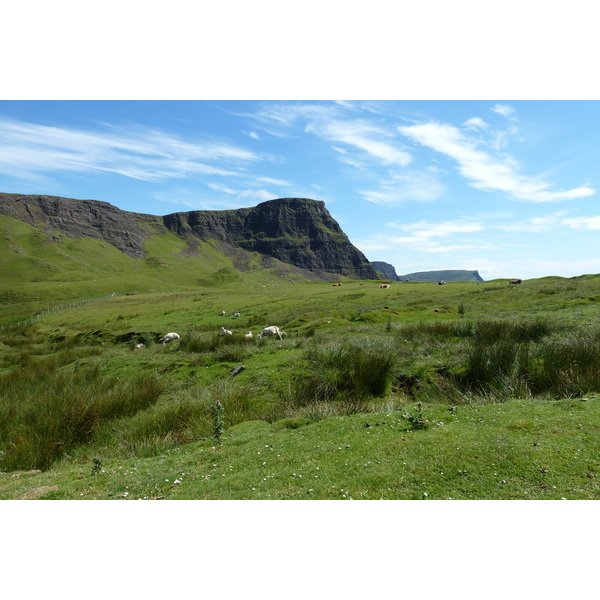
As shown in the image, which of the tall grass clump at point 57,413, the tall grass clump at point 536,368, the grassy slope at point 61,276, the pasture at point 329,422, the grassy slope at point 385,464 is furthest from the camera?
the grassy slope at point 61,276

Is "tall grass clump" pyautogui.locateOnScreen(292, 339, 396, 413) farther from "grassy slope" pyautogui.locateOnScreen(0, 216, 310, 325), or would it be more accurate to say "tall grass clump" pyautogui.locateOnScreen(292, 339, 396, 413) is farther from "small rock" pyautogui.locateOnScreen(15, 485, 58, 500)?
"grassy slope" pyautogui.locateOnScreen(0, 216, 310, 325)

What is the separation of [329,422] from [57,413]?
5.96 metres

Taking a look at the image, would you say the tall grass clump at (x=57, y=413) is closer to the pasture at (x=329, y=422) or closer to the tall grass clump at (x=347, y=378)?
the pasture at (x=329, y=422)

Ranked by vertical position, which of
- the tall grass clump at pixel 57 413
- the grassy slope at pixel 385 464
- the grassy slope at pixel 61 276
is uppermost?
the grassy slope at pixel 61 276

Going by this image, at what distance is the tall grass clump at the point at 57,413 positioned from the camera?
6.43 m

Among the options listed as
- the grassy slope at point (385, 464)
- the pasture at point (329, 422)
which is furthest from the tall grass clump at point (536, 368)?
the grassy slope at point (385, 464)

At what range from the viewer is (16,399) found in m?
9.46

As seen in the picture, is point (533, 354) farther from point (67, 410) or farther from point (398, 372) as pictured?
point (67, 410)

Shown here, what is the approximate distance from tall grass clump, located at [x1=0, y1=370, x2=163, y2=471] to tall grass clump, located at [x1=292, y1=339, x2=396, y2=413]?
4085mm

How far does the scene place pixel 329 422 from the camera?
602 centimetres

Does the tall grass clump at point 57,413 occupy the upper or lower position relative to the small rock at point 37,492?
lower

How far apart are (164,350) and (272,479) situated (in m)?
13.8

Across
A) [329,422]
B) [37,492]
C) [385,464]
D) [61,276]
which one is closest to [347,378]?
[329,422]

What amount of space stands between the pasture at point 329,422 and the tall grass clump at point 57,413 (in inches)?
1.3
